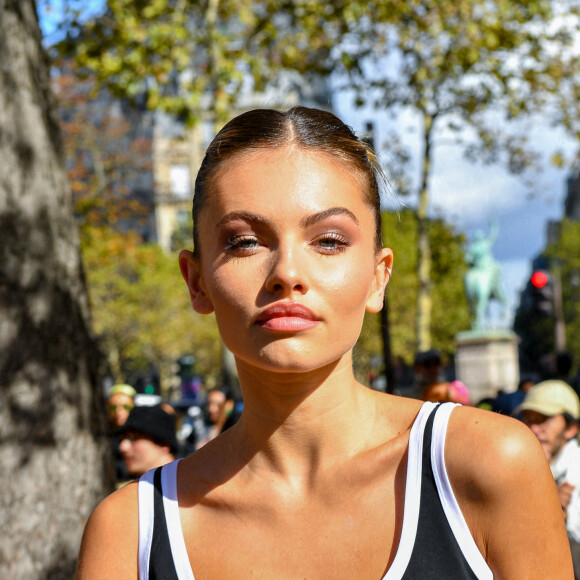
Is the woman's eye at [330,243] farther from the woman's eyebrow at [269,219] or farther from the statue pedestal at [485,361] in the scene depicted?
the statue pedestal at [485,361]

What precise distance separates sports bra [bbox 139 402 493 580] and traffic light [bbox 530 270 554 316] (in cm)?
1607

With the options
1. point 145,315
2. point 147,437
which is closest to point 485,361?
point 147,437

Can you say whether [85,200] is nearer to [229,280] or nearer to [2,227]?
[2,227]

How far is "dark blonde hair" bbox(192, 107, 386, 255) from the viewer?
1.66m

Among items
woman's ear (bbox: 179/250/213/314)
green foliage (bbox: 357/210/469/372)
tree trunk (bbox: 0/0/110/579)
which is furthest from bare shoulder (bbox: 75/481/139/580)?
green foliage (bbox: 357/210/469/372)

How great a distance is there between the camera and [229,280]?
1.58 meters

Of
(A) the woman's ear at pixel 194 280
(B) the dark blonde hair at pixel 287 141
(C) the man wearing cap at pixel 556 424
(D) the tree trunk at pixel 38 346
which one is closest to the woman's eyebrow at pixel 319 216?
(B) the dark blonde hair at pixel 287 141

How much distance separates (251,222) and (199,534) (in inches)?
21.8

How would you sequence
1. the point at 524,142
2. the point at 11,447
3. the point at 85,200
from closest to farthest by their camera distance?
the point at 11,447
the point at 85,200
the point at 524,142

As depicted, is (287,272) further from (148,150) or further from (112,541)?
(148,150)

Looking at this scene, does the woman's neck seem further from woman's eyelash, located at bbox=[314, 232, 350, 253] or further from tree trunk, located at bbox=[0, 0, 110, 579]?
tree trunk, located at bbox=[0, 0, 110, 579]

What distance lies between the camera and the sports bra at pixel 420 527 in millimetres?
1446

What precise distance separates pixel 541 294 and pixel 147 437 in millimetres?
13254

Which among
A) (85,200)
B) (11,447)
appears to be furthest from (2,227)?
(85,200)
